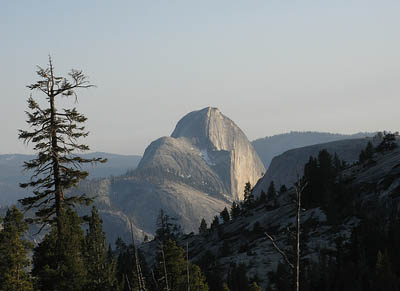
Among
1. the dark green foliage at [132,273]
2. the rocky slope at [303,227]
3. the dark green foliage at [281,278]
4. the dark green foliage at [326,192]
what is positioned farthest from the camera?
the dark green foliage at [326,192]

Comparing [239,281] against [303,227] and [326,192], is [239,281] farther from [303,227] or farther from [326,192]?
[326,192]

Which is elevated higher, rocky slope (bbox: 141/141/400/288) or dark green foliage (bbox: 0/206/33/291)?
dark green foliage (bbox: 0/206/33/291)

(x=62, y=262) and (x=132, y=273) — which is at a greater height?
(x=62, y=262)

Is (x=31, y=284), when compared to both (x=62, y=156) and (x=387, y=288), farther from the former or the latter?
(x=387, y=288)

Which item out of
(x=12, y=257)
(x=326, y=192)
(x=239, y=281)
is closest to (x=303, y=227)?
(x=326, y=192)

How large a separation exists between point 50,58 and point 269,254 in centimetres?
6461

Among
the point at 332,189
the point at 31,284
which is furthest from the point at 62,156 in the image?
the point at 332,189

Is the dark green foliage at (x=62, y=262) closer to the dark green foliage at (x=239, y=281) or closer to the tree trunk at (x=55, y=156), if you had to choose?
the tree trunk at (x=55, y=156)

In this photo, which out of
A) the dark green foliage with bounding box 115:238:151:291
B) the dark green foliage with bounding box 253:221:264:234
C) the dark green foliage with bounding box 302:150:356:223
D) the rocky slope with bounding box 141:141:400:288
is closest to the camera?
the dark green foliage with bounding box 115:238:151:291

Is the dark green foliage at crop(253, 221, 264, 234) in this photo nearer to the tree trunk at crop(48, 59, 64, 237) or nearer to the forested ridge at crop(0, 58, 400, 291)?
the forested ridge at crop(0, 58, 400, 291)

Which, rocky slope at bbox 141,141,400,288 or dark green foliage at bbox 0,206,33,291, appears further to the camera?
rocky slope at bbox 141,141,400,288

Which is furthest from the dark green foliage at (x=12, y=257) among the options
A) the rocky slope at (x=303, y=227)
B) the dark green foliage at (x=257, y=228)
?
the dark green foliage at (x=257, y=228)

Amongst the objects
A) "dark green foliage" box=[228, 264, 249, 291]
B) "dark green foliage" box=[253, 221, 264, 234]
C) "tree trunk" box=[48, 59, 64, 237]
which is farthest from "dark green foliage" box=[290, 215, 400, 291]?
"dark green foliage" box=[253, 221, 264, 234]

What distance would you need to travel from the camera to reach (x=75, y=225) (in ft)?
106
